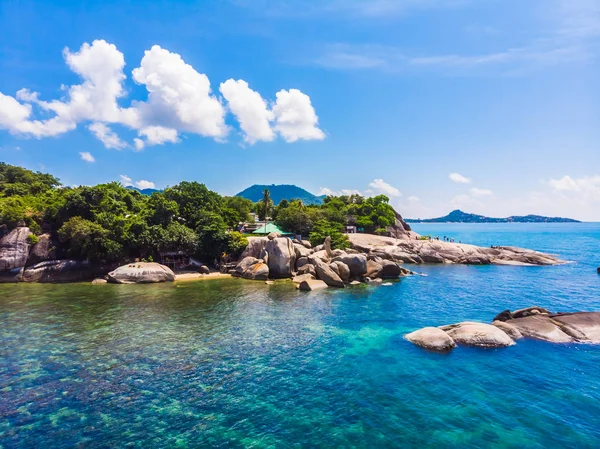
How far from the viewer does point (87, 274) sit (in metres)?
45.1

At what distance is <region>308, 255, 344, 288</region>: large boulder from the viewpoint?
4209 cm

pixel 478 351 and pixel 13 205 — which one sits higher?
pixel 13 205

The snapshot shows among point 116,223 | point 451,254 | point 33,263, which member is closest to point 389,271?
point 451,254

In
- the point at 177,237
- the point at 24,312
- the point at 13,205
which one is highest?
the point at 13,205

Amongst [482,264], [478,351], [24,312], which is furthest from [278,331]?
[482,264]

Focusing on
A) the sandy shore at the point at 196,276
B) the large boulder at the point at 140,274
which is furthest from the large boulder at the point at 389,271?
the large boulder at the point at 140,274

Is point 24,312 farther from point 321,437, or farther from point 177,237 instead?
point 321,437

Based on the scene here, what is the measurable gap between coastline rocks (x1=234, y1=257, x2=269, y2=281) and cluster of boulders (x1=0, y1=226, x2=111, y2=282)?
68.2 ft

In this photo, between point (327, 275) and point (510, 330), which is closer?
point (510, 330)

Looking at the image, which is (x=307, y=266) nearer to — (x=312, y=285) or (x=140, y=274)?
(x=312, y=285)

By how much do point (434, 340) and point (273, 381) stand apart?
39.2 feet

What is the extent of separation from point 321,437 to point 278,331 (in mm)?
12566

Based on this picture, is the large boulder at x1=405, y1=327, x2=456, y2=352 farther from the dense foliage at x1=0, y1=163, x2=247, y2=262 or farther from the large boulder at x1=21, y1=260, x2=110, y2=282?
the large boulder at x1=21, y1=260, x2=110, y2=282

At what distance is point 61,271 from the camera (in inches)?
1725
